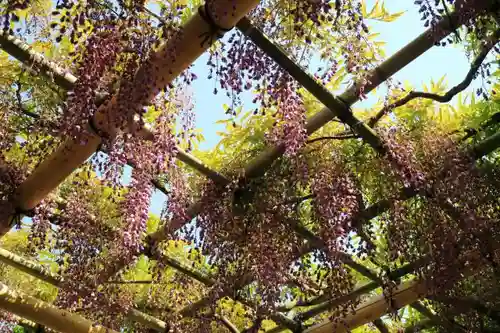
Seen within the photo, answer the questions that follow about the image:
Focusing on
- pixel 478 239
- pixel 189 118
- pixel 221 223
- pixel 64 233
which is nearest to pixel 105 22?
pixel 189 118

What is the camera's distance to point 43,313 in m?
3.37

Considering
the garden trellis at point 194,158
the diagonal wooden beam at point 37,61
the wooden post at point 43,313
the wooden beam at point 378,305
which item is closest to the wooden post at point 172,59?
the garden trellis at point 194,158

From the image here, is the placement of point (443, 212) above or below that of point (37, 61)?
below

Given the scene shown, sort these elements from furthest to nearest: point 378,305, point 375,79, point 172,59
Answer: point 378,305, point 375,79, point 172,59

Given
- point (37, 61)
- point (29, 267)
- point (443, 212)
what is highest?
point (29, 267)

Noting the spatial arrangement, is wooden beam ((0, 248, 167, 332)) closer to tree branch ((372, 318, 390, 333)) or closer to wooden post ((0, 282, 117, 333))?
wooden post ((0, 282, 117, 333))

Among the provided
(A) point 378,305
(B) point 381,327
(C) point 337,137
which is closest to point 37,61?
(C) point 337,137

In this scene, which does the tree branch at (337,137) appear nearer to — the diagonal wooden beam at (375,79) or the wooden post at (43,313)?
the diagonal wooden beam at (375,79)

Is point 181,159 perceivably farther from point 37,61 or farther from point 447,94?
point 447,94

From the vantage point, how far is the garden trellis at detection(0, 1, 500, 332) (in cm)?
181

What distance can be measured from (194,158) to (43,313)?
1.48 metres

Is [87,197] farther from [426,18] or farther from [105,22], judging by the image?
[426,18]

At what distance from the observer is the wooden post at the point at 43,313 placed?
326 centimetres

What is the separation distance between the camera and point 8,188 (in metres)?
2.72
